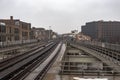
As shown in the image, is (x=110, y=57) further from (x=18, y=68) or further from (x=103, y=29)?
(x=103, y=29)

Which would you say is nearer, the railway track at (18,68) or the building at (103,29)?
the railway track at (18,68)

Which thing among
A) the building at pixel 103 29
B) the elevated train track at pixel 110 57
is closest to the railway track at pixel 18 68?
the elevated train track at pixel 110 57

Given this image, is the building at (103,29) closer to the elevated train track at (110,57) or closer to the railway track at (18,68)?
the elevated train track at (110,57)

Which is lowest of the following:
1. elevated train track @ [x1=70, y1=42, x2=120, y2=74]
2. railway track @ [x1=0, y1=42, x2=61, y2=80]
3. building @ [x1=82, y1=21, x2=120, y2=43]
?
railway track @ [x1=0, y1=42, x2=61, y2=80]

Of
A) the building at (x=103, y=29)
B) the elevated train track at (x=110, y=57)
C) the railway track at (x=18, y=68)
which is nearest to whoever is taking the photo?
the elevated train track at (x=110, y=57)

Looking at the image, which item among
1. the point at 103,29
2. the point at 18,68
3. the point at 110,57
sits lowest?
the point at 18,68

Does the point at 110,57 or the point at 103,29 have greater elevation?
the point at 103,29

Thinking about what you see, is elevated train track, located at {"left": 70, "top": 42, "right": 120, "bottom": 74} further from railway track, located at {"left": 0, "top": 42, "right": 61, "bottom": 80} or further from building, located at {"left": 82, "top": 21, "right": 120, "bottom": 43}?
building, located at {"left": 82, "top": 21, "right": 120, "bottom": 43}

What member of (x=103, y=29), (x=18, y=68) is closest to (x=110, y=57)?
(x=18, y=68)

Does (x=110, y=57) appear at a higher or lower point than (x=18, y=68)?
higher

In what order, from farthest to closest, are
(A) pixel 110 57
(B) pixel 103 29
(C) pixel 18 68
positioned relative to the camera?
1. (B) pixel 103 29
2. (A) pixel 110 57
3. (C) pixel 18 68

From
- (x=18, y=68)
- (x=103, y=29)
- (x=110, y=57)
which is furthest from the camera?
(x=103, y=29)

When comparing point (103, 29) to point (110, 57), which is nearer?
point (110, 57)

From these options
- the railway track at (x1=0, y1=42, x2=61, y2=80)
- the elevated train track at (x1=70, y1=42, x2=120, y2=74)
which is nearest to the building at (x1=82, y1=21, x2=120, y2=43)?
the elevated train track at (x1=70, y1=42, x2=120, y2=74)
